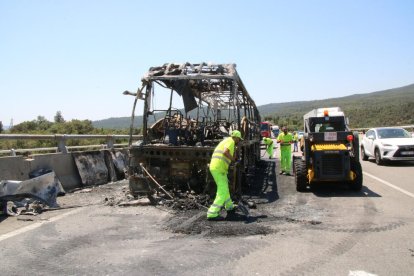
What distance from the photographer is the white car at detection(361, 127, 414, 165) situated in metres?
15.6

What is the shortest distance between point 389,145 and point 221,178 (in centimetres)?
1058

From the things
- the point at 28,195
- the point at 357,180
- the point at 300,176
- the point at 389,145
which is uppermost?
the point at 389,145

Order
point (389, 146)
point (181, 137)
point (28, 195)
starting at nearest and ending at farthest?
1. point (28, 195)
2. point (181, 137)
3. point (389, 146)

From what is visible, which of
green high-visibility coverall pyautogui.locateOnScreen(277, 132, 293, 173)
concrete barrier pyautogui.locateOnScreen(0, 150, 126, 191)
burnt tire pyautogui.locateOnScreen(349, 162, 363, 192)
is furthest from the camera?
green high-visibility coverall pyautogui.locateOnScreen(277, 132, 293, 173)

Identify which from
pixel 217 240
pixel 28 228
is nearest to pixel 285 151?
pixel 217 240

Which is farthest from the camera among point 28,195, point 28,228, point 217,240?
point 28,195

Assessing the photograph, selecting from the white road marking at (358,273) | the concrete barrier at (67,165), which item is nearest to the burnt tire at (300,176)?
the concrete barrier at (67,165)

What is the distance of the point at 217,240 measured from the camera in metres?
5.86

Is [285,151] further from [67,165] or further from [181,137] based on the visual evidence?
[67,165]

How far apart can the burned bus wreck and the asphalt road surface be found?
96cm

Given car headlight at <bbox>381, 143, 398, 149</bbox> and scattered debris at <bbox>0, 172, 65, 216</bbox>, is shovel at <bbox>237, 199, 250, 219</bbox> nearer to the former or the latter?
scattered debris at <bbox>0, 172, 65, 216</bbox>

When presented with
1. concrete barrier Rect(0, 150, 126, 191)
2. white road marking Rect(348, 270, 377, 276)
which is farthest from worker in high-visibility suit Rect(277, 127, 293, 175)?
white road marking Rect(348, 270, 377, 276)

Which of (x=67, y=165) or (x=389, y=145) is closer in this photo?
(x=67, y=165)

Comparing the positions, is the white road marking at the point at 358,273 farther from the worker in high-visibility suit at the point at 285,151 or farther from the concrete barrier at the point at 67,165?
the worker in high-visibility suit at the point at 285,151
